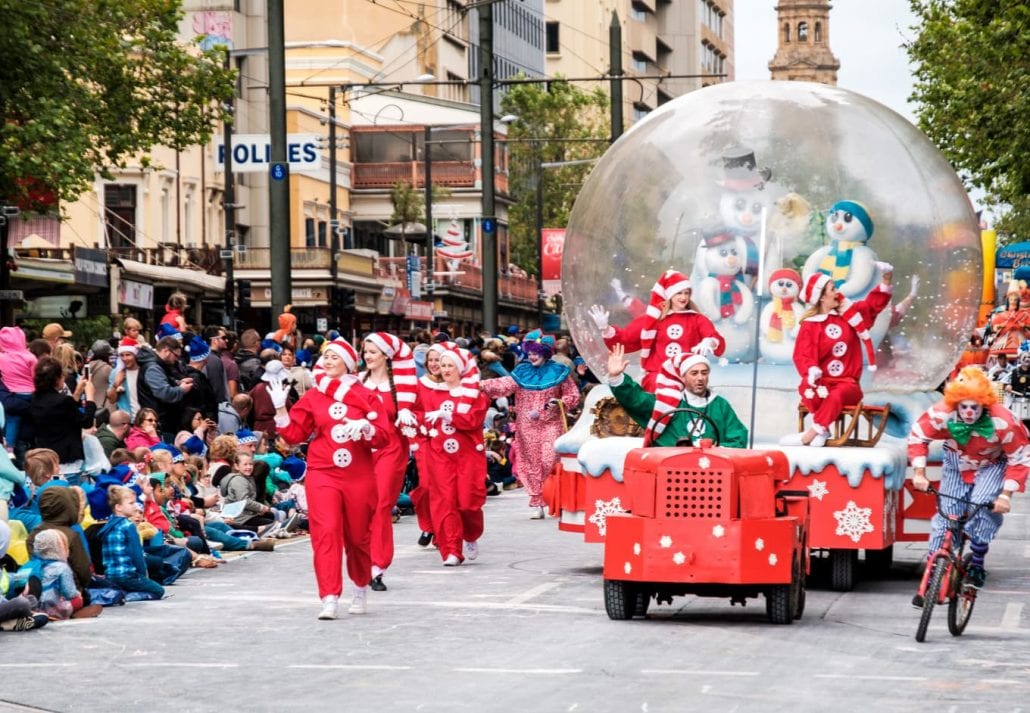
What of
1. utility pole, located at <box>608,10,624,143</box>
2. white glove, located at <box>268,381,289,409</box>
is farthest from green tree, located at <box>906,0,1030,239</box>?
white glove, located at <box>268,381,289,409</box>

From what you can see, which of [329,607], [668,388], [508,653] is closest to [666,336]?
[668,388]

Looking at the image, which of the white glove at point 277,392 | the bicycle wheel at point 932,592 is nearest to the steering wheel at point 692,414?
the bicycle wheel at point 932,592

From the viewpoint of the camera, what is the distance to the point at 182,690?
431 inches

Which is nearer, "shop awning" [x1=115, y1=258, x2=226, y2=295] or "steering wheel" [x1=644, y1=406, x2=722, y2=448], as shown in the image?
"steering wheel" [x1=644, y1=406, x2=722, y2=448]

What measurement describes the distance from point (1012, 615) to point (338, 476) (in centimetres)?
433

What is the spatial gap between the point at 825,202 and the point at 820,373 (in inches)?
71.5

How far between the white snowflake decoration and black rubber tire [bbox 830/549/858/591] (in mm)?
536

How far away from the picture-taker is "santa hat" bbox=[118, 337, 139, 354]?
21.0m

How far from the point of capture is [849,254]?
57.5ft

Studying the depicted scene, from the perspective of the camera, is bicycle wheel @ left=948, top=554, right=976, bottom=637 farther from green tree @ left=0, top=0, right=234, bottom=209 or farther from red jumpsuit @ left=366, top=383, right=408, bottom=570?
green tree @ left=0, top=0, right=234, bottom=209

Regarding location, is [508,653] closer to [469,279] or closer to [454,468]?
[454,468]

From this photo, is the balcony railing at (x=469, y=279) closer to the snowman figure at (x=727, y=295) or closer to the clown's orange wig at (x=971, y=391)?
the snowman figure at (x=727, y=295)

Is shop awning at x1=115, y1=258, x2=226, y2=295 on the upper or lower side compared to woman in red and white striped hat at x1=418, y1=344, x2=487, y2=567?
upper

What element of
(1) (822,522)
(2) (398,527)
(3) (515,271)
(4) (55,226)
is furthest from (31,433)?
(3) (515,271)
